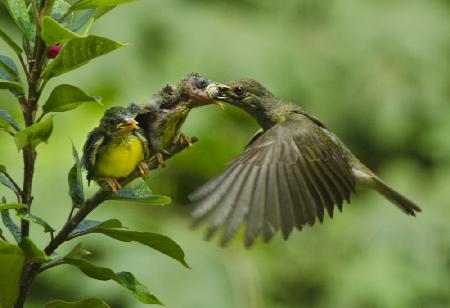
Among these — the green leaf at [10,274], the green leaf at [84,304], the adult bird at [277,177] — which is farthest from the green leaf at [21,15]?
the adult bird at [277,177]

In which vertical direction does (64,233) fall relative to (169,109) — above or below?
below

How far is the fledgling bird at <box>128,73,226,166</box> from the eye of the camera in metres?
2.20

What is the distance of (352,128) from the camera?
691 centimetres

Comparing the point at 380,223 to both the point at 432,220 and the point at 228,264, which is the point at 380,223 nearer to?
the point at 432,220

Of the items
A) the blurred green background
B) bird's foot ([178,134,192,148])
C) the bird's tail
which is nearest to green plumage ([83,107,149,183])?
bird's foot ([178,134,192,148])

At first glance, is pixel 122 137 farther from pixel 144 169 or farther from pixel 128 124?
pixel 144 169

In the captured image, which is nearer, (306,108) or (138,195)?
(138,195)

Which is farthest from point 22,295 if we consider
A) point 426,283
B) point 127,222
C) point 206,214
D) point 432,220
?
point 432,220

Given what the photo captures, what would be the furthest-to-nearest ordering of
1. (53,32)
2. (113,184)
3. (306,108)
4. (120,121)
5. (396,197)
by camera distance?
(306,108) < (396,197) < (120,121) < (113,184) < (53,32)

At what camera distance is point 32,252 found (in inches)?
73.5

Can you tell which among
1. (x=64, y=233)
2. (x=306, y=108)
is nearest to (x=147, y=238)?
(x=64, y=233)

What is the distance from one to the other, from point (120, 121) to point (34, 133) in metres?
0.35

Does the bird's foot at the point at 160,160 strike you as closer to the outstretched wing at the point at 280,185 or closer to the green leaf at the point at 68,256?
the green leaf at the point at 68,256

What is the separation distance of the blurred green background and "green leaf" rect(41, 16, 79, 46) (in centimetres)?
316
